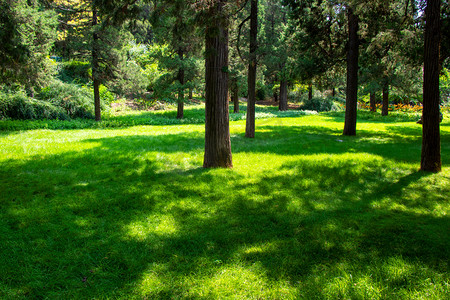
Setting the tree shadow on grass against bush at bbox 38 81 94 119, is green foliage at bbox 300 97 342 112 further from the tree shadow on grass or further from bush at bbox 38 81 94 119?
the tree shadow on grass

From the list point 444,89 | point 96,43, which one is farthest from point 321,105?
point 96,43

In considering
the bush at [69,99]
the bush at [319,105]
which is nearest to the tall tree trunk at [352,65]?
the bush at [69,99]

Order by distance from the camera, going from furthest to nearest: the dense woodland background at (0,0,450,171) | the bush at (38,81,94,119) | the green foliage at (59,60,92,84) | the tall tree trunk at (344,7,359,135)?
the green foliage at (59,60,92,84)
the bush at (38,81,94,119)
the tall tree trunk at (344,7,359,135)
the dense woodland background at (0,0,450,171)

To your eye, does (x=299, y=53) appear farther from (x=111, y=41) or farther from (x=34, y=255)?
(x=34, y=255)

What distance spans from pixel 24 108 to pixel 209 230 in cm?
1530

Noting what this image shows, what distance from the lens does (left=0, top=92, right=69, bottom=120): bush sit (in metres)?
14.2

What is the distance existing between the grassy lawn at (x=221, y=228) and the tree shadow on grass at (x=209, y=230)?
18 millimetres

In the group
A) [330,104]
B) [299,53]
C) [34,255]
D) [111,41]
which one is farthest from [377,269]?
[330,104]

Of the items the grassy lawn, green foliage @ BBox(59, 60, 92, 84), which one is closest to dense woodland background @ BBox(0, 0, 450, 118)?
green foliage @ BBox(59, 60, 92, 84)

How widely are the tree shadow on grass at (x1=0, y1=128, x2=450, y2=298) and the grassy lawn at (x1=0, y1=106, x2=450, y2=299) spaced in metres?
0.02

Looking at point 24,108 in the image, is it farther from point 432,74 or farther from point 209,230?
point 432,74

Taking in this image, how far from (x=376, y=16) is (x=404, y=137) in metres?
5.06

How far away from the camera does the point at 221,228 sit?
3.86 meters

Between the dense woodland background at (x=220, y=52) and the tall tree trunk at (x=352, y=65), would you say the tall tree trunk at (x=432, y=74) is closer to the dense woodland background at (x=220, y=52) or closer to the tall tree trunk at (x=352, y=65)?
the dense woodland background at (x=220, y=52)
